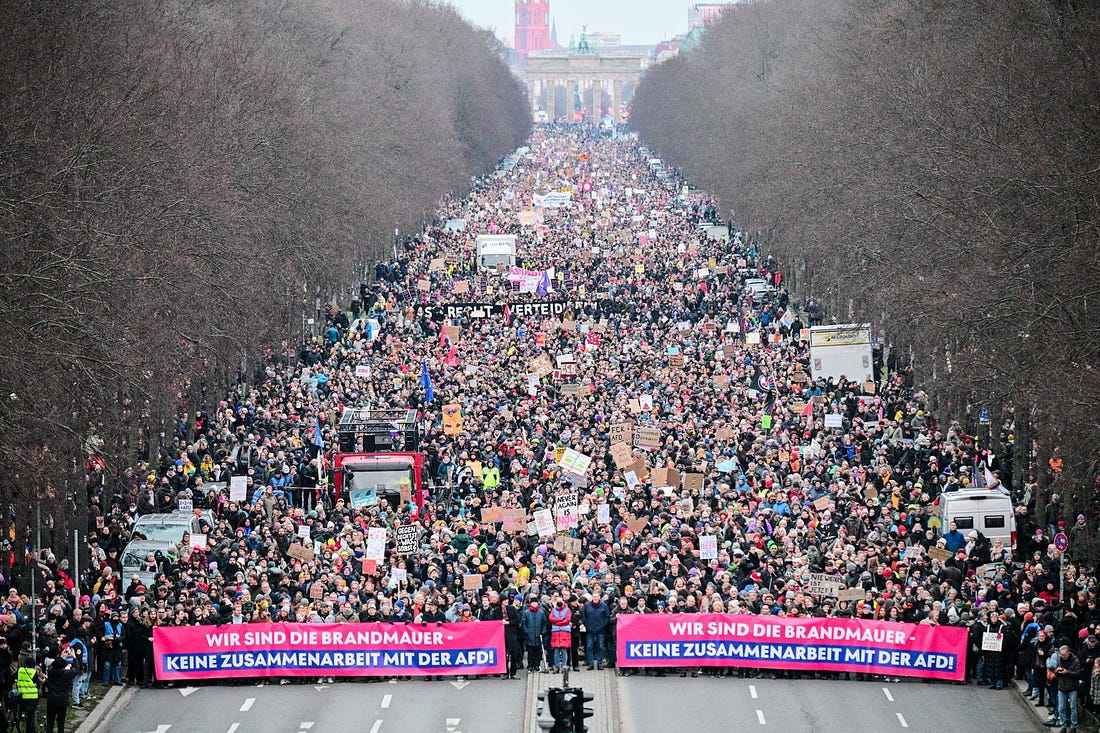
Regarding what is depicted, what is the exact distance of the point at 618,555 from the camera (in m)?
31.3

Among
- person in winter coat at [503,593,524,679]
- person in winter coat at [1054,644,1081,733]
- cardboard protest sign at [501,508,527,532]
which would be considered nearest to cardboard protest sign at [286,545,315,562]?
cardboard protest sign at [501,508,527,532]

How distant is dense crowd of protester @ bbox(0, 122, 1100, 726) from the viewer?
2831cm

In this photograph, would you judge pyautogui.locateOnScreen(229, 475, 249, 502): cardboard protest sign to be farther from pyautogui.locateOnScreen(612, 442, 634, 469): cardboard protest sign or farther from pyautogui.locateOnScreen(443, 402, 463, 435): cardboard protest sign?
pyautogui.locateOnScreen(612, 442, 634, 469): cardboard protest sign

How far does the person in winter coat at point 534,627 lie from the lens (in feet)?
92.6

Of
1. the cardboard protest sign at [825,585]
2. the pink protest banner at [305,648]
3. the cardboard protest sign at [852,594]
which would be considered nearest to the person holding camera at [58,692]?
the pink protest banner at [305,648]

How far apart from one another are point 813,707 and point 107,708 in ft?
29.0

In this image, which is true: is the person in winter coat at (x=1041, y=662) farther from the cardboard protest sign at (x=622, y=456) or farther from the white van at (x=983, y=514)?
the cardboard protest sign at (x=622, y=456)

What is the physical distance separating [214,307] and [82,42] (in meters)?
6.13

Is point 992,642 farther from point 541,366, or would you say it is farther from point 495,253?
point 495,253

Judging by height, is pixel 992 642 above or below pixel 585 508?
below

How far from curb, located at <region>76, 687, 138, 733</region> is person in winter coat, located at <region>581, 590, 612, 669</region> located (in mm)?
5981

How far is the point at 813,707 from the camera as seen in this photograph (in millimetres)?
26641

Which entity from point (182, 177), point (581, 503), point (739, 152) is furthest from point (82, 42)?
point (739, 152)

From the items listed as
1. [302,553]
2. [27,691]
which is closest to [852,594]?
[302,553]
